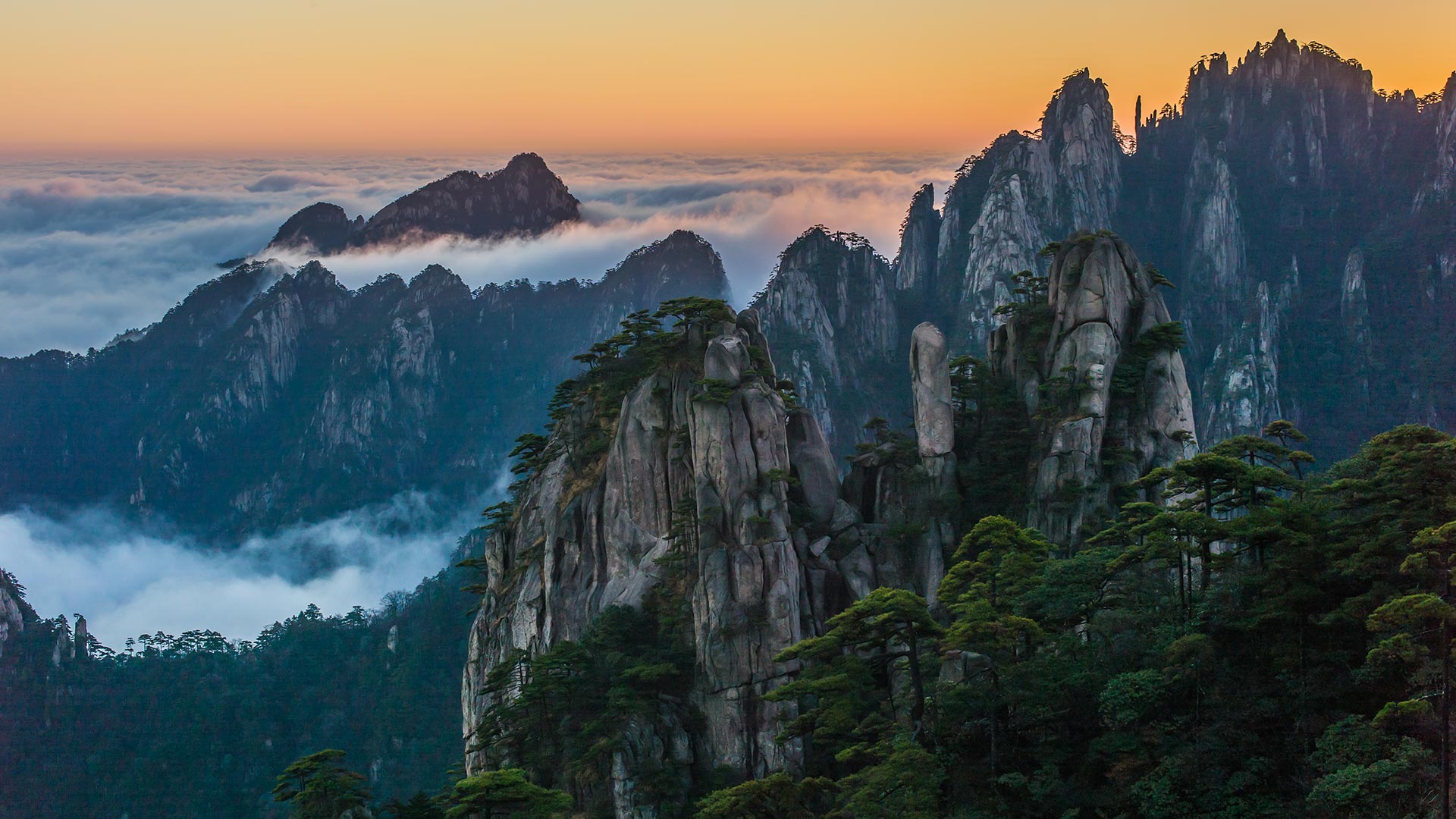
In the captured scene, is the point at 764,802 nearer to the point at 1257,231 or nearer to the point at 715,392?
the point at 715,392

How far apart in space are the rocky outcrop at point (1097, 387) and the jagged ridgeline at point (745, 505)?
0.09 m

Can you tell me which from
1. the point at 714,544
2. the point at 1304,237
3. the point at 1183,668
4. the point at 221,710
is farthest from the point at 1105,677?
the point at 1304,237

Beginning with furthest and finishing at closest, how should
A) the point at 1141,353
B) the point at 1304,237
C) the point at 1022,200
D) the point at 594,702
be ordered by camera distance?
the point at 1304,237 < the point at 1022,200 < the point at 1141,353 < the point at 594,702

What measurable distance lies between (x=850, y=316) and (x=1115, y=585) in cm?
12299

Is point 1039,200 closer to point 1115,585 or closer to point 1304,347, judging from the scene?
point 1304,347

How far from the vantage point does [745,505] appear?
176ft

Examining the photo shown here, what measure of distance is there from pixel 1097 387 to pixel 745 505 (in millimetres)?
15962

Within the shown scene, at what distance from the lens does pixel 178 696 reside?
464ft

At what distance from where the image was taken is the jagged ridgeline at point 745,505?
51.2 metres

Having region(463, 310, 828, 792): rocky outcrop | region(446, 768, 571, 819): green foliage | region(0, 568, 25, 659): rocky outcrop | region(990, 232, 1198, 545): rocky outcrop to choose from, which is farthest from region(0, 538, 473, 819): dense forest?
region(446, 768, 571, 819): green foliage

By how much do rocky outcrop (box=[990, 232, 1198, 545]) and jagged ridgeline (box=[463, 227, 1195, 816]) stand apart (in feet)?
0.31

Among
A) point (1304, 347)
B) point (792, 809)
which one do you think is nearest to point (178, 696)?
point (792, 809)

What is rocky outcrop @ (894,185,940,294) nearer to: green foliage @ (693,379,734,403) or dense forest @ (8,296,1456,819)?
dense forest @ (8,296,1456,819)

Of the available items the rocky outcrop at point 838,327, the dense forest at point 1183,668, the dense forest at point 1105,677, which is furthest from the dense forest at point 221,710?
the dense forest at point 1183,668
